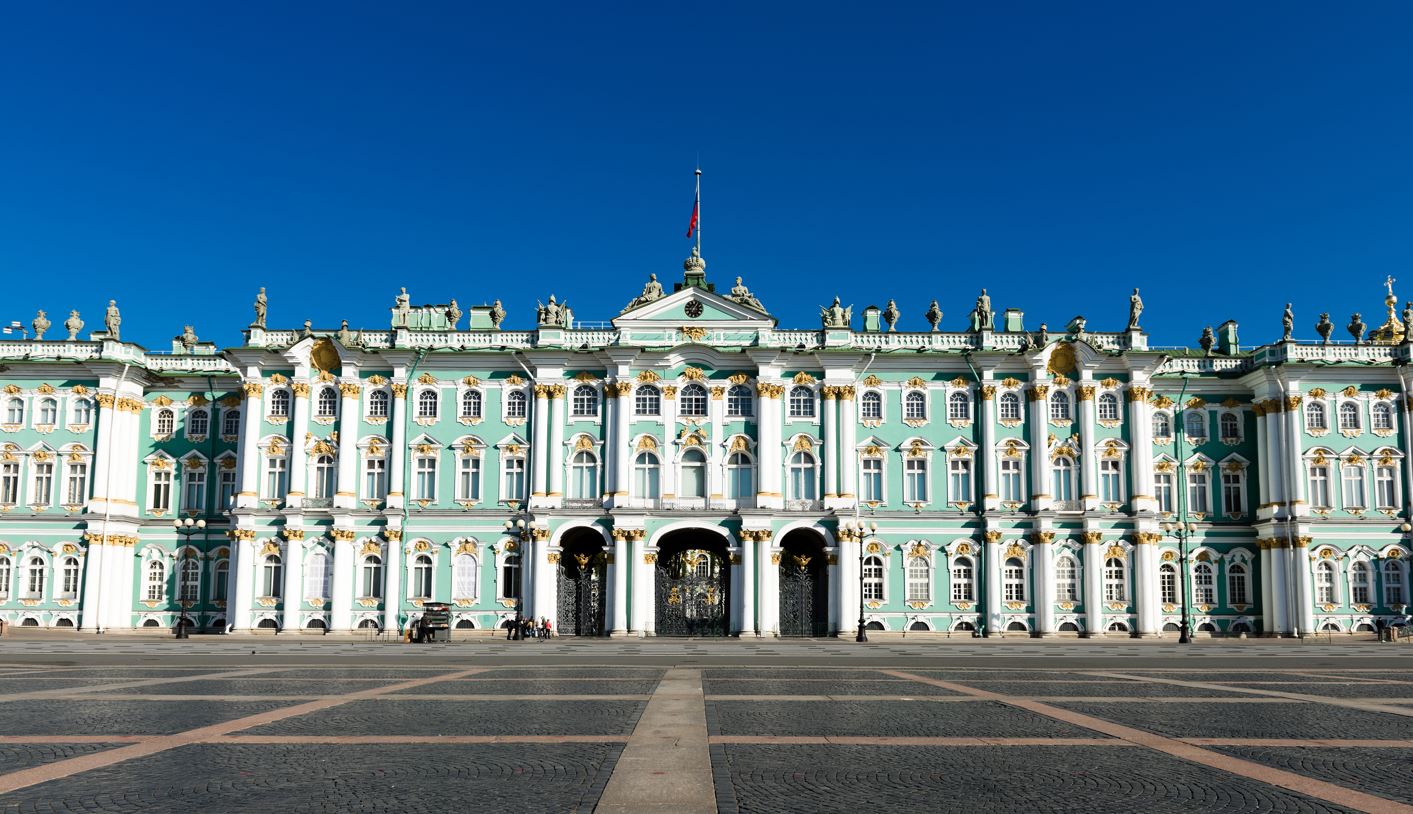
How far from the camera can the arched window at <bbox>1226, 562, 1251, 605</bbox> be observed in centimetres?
6444

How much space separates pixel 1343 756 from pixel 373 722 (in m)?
13.2

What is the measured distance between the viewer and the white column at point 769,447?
6194cm

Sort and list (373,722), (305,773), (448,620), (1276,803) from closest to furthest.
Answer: (1276,803)
(305,773)
(373,722)
(448,620)

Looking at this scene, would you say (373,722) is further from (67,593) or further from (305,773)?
(67,593)

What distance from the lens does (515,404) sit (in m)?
63.8

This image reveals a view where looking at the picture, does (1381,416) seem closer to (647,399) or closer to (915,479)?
(915,479)


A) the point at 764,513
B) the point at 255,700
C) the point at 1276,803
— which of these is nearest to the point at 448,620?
the point at 764,513

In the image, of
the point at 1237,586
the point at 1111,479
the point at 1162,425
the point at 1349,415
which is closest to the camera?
the point at 1111,479

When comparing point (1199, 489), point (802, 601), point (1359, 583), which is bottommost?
point (802, 601)

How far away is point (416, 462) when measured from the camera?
63.6 metres

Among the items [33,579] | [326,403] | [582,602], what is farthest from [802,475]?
[33,579]

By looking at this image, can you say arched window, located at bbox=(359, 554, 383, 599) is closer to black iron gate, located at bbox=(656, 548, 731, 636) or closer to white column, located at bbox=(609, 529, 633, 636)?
white column, located at bbox=(609, 529, 633, 636)

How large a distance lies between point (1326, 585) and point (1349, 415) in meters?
9.27

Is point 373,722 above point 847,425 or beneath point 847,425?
beneath
